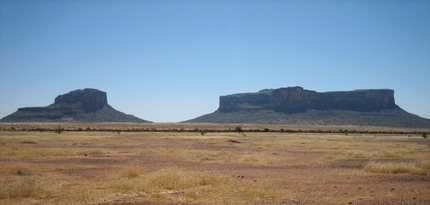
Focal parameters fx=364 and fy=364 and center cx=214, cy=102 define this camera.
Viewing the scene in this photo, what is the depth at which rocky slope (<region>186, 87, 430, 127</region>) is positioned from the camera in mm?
157875

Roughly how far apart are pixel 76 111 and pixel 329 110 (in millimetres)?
121836

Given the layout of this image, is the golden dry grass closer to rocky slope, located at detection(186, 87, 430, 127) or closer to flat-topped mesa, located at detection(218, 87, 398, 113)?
rocky slope, located at detection(186, 87, 430, 127)

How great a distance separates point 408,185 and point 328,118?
6133 inches

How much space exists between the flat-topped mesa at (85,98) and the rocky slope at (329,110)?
2404 inches

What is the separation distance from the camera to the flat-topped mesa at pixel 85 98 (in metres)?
184

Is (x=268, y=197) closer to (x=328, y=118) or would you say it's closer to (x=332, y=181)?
(x=332, y=181)

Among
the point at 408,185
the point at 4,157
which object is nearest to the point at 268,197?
the point at 408,185

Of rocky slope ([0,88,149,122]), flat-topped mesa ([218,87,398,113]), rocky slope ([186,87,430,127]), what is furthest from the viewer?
flat-topped mesa ([218,87,398,113])

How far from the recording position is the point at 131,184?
13992 mm

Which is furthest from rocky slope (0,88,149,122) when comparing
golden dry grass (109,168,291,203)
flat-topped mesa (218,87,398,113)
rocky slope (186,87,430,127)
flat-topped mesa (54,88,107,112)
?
golden dry grass (109,168,291,203)

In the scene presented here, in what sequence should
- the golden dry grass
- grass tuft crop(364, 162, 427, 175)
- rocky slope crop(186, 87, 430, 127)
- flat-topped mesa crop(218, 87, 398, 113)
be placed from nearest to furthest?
the golden dry grass, grass tuft crop(364, 162, 427, 175), rocky slope crop(186, 87, 430, 127), flat-topped mesa crop(218, 87, 398, 113)

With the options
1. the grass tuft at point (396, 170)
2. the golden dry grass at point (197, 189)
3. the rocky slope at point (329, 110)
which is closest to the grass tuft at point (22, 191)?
the golden dry grass at point (197, 189)

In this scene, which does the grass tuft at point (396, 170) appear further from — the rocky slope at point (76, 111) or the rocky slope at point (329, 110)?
the rocky slope at point (76, 111)

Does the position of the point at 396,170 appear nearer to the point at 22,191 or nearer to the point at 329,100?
the point at 22,191
